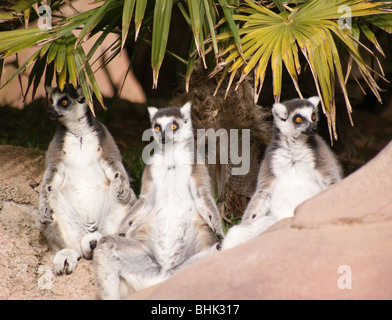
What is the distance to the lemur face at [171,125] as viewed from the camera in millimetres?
4125

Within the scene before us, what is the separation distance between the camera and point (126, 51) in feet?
32.8

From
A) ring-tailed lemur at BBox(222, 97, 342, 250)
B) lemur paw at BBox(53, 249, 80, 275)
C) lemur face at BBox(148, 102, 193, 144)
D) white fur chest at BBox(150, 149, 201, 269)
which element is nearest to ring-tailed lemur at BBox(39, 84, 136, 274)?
lemur paw at BBox(53, 249, 80, 275)

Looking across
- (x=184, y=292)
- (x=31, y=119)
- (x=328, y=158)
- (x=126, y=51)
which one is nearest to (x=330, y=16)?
(x=328, y=158)

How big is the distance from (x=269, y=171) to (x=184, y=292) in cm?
166

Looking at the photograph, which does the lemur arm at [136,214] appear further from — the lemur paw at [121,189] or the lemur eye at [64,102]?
the lemur eye at [64,102]

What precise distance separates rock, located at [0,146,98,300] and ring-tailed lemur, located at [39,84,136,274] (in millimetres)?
197

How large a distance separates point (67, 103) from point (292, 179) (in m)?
1.91

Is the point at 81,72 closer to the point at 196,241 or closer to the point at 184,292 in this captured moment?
the point at 196,241

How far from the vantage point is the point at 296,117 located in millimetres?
4121

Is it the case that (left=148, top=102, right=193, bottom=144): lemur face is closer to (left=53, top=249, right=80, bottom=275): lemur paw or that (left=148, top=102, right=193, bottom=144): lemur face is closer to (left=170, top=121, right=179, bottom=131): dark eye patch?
(left=170, top=121, right=179, bottom=131): dark eye patch

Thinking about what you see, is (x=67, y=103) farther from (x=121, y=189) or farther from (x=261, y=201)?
(x=261, y=201)

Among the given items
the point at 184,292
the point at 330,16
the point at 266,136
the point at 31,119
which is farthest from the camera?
the point at 31,119

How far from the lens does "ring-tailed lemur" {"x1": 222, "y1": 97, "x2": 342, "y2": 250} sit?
13.5ft

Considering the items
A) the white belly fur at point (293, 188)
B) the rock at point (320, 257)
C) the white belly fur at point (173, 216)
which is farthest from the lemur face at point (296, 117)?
the rock at point (320, 257)
